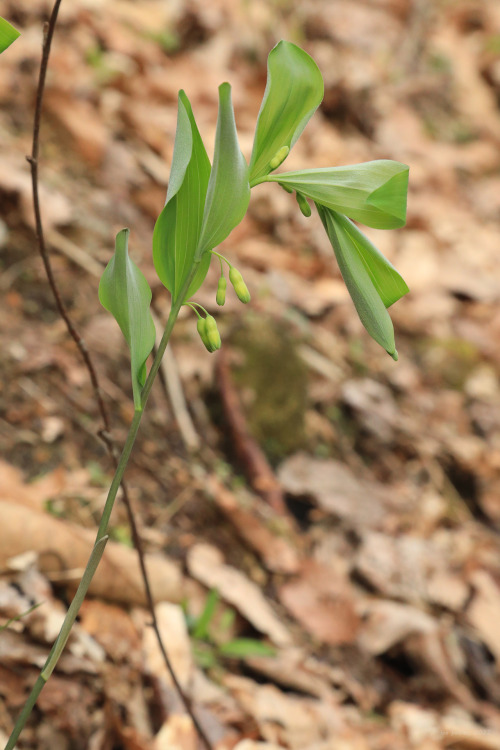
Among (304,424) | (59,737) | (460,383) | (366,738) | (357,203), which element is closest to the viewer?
(357,203)

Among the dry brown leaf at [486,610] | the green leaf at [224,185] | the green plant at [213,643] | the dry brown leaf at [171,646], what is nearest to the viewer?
the green leaf at [224,185]

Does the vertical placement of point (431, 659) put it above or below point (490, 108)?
below

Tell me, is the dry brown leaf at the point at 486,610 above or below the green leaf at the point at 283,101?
below

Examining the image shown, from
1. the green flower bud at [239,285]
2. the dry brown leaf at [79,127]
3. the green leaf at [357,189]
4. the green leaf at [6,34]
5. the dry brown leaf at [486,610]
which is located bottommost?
the dry brown leaf at [486,610]

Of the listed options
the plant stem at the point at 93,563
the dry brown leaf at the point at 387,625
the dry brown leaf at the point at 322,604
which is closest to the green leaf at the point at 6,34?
the plant stem at the point at 93,563

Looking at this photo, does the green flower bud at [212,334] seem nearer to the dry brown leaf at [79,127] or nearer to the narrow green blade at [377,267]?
the narrow green blade at [377,267]

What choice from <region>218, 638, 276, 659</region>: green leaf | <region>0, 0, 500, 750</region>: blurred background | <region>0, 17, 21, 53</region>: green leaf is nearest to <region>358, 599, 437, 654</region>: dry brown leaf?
<region>0, 0, 500, 750</region>: blurred background

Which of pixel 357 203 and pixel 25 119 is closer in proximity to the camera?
pixel 357 203

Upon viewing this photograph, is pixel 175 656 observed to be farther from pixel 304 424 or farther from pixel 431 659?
pixel 304 424

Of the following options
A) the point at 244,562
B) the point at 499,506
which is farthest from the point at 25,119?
the point at 499,506
